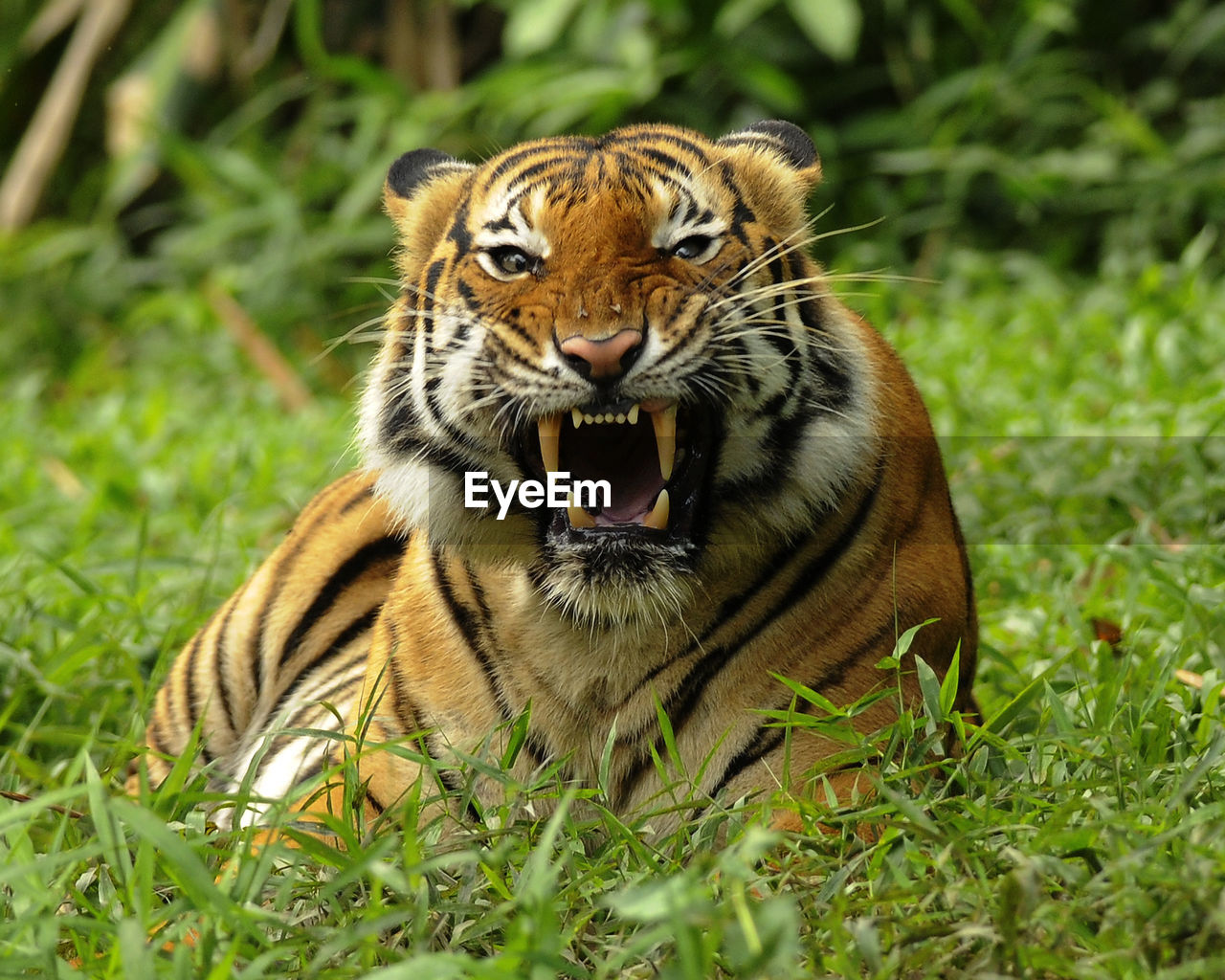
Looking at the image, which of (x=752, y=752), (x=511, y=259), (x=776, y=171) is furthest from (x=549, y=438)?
(x=776, y=171)

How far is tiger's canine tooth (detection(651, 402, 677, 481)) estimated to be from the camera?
78.7 inches

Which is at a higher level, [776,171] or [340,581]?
[776,171]

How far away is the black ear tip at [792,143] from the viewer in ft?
8.06

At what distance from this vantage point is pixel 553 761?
2.17 m

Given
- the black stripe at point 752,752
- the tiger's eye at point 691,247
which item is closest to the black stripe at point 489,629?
the black stripe at point 752,752

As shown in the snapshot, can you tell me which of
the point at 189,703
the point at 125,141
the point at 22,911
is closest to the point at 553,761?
the point at 22,911

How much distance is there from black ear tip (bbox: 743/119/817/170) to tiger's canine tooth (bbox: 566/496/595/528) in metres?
0.77

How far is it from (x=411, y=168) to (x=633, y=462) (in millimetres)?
784

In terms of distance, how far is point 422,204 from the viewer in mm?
2482

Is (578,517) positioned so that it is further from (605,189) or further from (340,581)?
(340,581)

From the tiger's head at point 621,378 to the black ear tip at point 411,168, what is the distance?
0.21 m

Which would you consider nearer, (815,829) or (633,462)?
(815,829)

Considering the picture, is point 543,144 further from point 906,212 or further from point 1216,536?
point 906,212

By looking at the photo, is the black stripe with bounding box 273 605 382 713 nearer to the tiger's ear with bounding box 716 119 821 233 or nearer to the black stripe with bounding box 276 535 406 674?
the black stripe with bounding box 276 535 406 674
